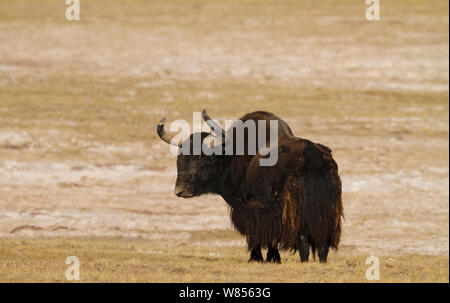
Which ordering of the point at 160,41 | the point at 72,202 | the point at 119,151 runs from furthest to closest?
the point at 160,41 → the point at 119,151 → the point at 72,202

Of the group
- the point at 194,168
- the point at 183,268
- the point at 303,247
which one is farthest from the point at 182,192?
the point at 303,247

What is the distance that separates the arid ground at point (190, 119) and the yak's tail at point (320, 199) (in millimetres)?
415

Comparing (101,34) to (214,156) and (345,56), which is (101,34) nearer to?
(345,56)

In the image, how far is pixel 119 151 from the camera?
982 inches

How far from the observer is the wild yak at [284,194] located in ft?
33.0

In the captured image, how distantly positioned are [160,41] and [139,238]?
25255 millimetres

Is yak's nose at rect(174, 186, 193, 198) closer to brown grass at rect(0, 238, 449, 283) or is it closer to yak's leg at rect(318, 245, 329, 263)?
brown grass at rect(0, 238, 449, 283)

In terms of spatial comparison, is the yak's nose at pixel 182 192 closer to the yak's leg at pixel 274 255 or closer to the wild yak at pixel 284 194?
the wild yak at pixel 284 194

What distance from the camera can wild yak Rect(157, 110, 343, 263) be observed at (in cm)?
1005

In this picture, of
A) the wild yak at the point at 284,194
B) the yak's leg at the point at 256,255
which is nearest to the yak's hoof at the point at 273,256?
the wild yak at the point at 284,194

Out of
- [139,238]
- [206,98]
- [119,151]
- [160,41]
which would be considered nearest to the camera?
[139,238]

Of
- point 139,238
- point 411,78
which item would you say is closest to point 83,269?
point 139,238

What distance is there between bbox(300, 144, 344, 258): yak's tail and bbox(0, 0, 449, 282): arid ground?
1.36ft

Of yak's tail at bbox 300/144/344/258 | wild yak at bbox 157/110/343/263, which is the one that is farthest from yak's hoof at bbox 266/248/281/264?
yak's tail at bbox 300/144/344/258
